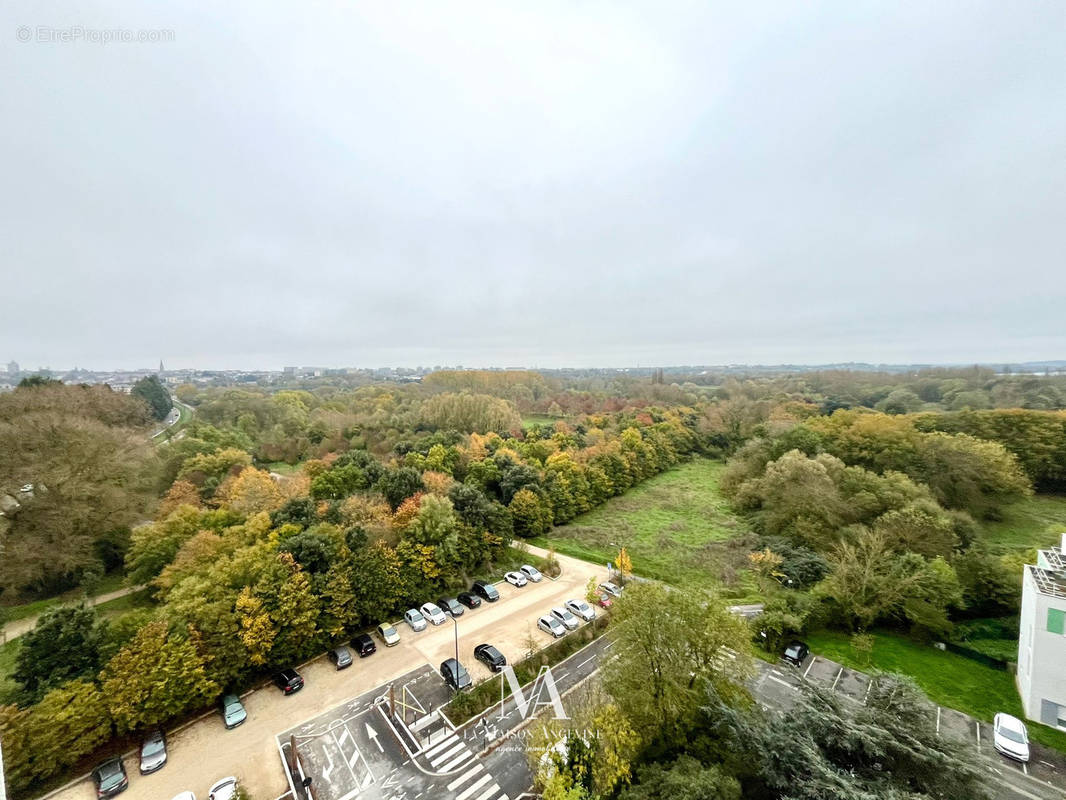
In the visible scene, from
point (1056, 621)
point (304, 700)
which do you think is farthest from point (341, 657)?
point (1056, 621)

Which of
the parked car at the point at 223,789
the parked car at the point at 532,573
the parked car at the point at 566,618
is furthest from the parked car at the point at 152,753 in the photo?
the parked car at the point at 532,573

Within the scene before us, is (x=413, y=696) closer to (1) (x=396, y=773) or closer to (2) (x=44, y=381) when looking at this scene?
(1) (x=396, y=773)

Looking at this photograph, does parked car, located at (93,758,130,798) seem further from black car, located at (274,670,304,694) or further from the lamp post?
the lamp post

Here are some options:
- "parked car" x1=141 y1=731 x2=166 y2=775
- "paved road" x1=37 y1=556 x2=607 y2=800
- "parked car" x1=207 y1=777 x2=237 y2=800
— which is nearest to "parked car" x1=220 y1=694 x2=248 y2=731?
"paved road" x1=37 y1=556 x2=607 y2=800

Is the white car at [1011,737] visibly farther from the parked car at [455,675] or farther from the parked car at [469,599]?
the parked car at [469,599]

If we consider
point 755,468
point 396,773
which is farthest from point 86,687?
point 755,468
